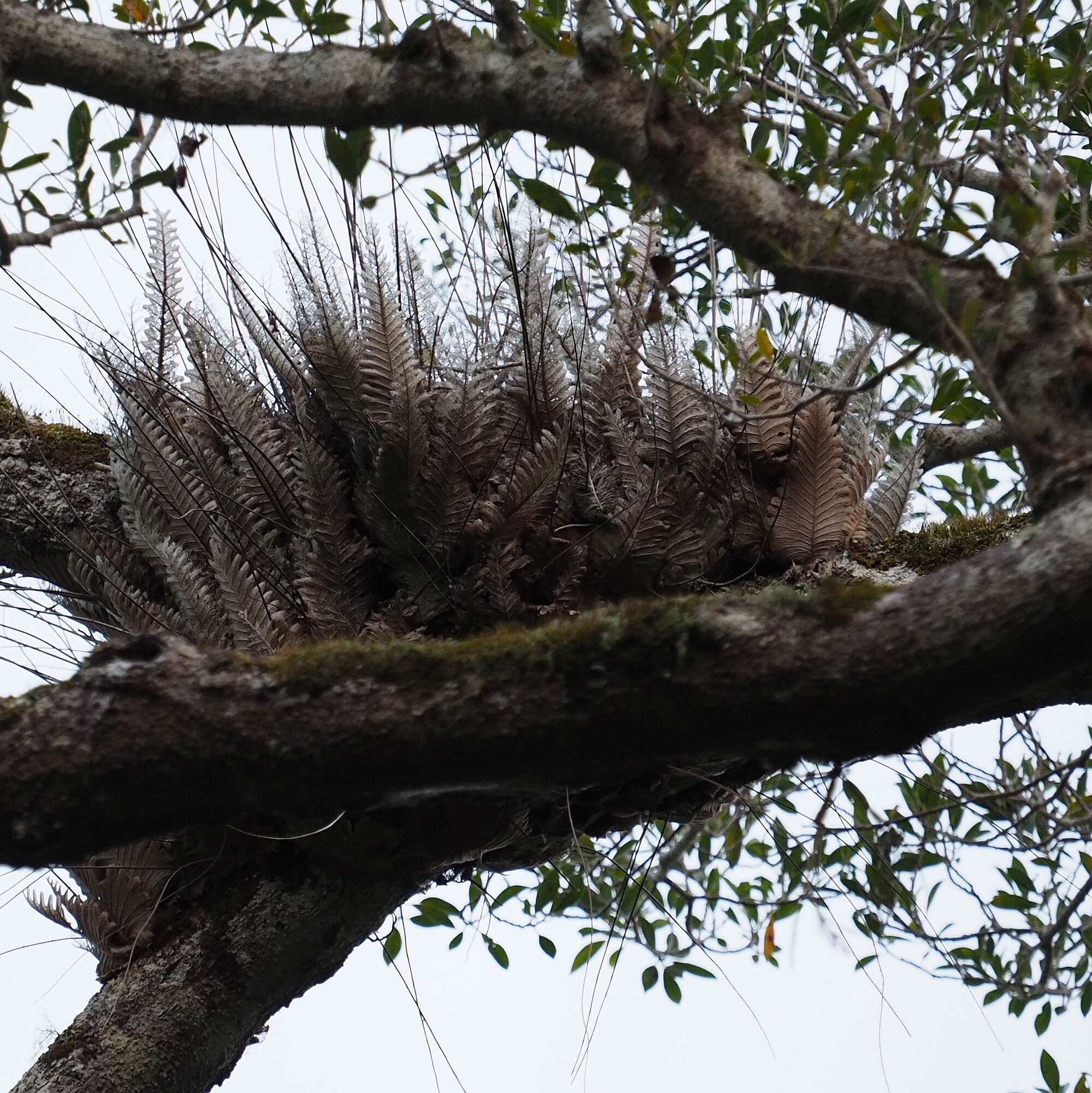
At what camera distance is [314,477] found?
7.31 ft

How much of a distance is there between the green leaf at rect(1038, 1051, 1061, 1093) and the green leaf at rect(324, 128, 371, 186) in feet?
9.58

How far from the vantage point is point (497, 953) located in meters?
3.53

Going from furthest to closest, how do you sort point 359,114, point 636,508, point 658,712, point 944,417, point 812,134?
point 944,417
point 636,508
point 812,134
point 359,114
point 658,712

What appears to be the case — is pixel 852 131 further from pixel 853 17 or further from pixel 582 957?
pixel 582 957

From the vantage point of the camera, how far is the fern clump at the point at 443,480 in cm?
216

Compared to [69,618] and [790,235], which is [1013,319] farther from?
[69,618]

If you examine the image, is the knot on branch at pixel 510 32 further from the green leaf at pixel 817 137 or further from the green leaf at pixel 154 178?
the green leaf at pixel 154 178

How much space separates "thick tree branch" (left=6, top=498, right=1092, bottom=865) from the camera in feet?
3.88

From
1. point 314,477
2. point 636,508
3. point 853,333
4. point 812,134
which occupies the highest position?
point 853,333

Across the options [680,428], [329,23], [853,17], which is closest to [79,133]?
[329,23]

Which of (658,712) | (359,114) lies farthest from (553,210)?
(658,712)

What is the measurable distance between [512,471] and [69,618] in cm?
109

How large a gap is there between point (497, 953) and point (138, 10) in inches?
112

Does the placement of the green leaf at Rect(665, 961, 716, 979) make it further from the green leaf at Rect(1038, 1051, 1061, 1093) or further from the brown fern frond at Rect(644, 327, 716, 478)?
the brown fern frond at Rect(644, 327, 716, 478)
